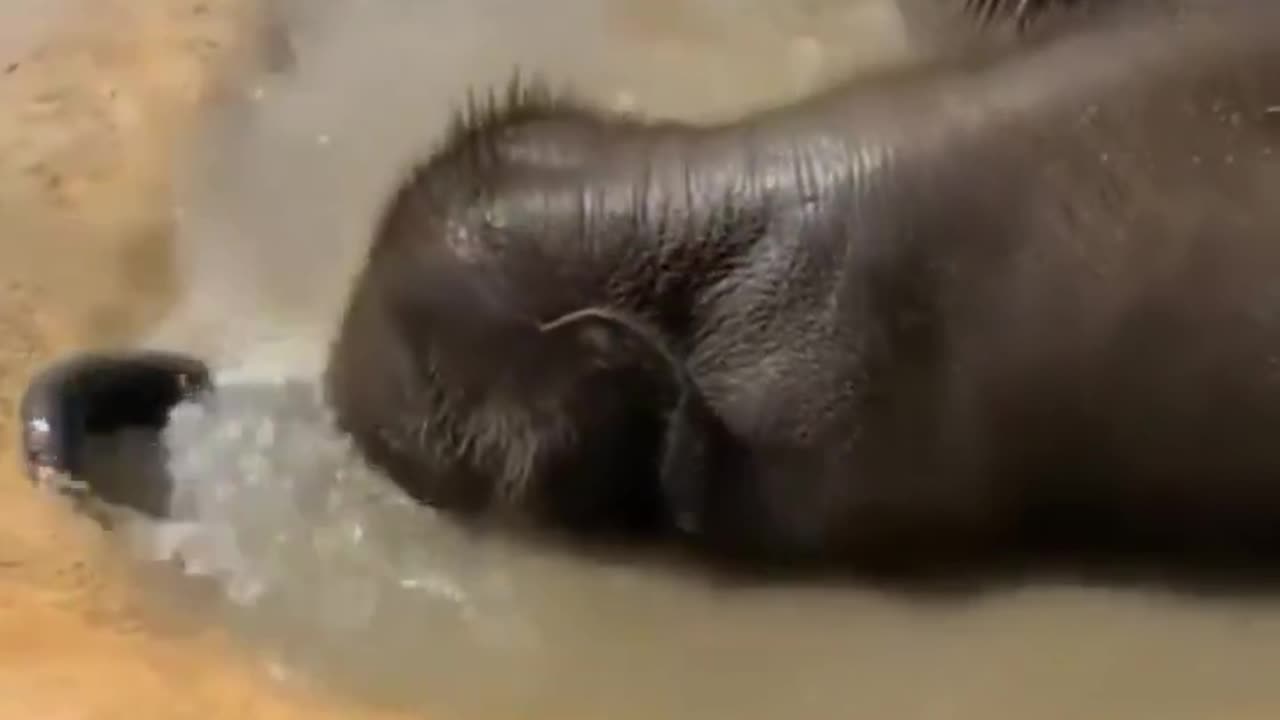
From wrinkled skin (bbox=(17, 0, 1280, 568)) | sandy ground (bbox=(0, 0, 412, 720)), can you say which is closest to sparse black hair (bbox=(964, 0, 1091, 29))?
wrinkled skin (bbox=(17, 0, 1280, 568))

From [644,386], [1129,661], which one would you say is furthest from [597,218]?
[1129,661]

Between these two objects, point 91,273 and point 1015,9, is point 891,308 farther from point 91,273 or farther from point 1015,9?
Result: point 91,273

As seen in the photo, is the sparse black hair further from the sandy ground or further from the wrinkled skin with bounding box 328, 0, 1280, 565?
the sandy ground

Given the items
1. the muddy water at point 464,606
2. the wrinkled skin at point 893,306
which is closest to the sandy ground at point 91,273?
the muddy water at point 464,606

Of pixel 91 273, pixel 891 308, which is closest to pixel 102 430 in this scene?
pixel 91 273

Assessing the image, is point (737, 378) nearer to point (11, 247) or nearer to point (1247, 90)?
point (1247, 90)

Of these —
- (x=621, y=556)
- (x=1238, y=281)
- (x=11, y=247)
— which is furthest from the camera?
(x=11, y=247)

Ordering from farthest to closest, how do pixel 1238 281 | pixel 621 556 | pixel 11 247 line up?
pixel 11 247 < pixel 621 556 < pixel 1238 281
